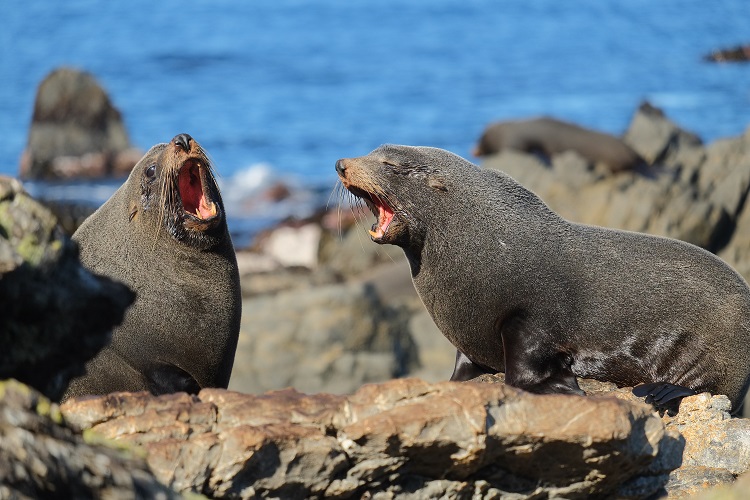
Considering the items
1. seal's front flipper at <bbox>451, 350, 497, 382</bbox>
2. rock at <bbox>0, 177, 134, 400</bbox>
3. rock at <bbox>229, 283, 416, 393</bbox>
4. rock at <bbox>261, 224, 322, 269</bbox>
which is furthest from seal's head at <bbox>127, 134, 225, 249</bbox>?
rock at <bbox>261, 224, 322, 269</bbox>

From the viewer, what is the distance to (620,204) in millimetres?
18422

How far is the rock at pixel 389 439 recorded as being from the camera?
438cm

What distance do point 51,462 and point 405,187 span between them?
513 cm

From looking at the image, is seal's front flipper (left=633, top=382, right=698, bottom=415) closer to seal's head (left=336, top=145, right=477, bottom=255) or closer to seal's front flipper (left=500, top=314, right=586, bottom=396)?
seal's front flipper (left=500, top=314, right=586, bottom=396)

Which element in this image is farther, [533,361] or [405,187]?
[405,187]

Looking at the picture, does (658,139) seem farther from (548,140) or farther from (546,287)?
(546,287)

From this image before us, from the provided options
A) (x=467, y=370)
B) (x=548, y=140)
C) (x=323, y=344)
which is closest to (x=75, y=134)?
(x=548, y=140)

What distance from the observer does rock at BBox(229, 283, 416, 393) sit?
14.4m

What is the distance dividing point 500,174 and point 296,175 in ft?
99.2

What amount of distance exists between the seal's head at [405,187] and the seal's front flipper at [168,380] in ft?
5.31

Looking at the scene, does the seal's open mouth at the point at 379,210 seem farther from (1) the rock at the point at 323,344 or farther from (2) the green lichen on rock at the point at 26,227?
(1) the rock at the point at 323,344

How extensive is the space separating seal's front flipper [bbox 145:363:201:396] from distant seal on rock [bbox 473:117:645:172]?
20374mm

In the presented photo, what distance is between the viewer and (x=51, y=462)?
11.1 ft

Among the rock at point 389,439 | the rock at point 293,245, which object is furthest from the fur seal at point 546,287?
the rock at point 293,245
